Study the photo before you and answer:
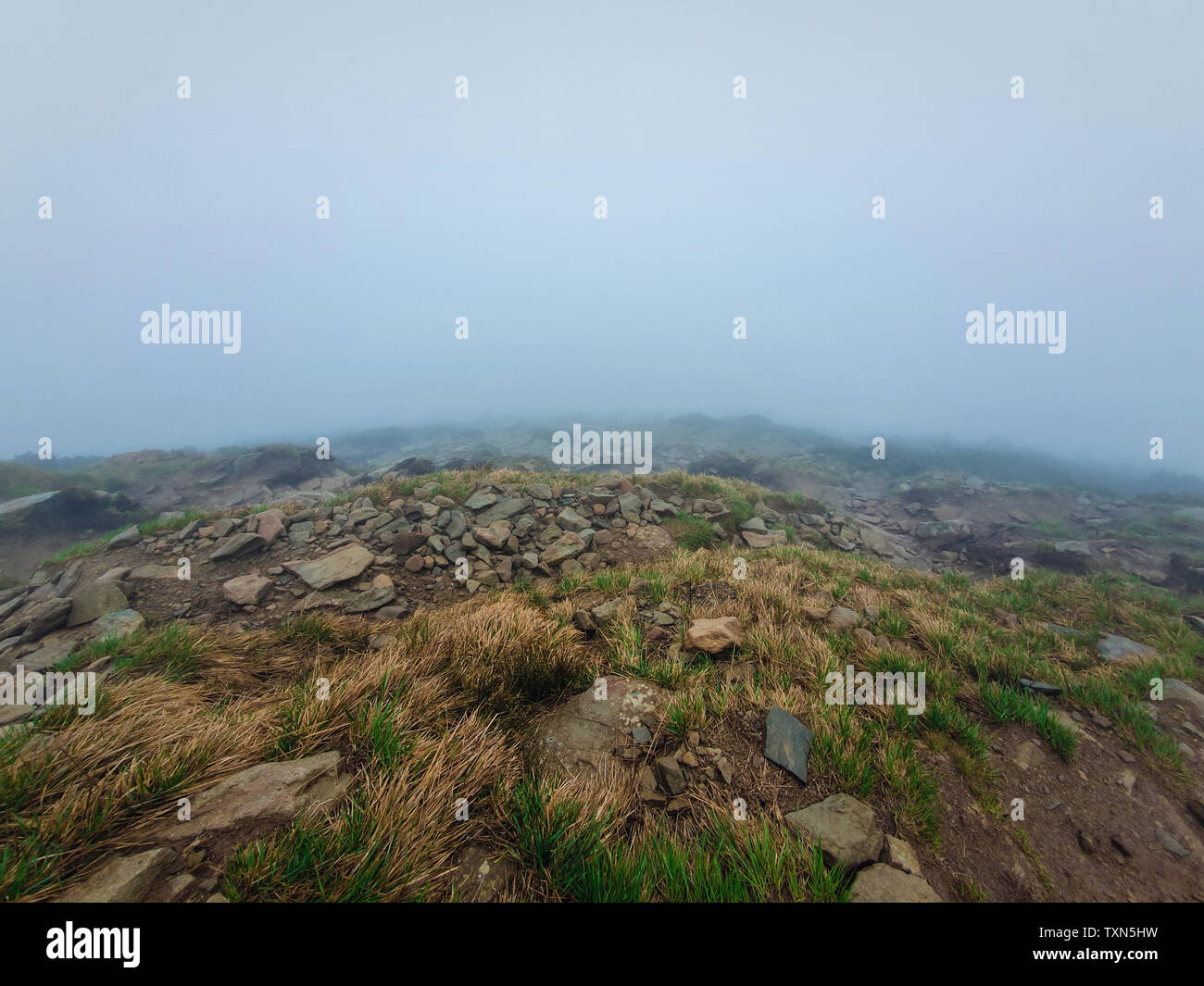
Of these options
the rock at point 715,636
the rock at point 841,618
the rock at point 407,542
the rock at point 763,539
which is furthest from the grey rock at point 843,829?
the rock at point 763,539

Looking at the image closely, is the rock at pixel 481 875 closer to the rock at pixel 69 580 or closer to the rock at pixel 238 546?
the rock at pixel 238 546

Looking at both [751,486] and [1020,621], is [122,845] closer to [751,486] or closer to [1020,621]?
[1020,621]

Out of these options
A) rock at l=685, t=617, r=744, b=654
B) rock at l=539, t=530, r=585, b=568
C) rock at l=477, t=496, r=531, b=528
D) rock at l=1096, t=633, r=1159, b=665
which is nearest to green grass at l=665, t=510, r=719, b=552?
rock at l=539, t=530, r=585, b=568

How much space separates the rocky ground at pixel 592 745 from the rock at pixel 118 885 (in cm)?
2

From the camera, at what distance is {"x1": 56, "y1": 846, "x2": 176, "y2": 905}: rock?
1863mm

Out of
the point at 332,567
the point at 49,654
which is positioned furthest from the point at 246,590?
the point at 49,654

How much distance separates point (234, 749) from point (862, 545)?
17.1 metres

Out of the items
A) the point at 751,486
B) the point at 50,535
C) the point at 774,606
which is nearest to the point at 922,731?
the point at 774,606

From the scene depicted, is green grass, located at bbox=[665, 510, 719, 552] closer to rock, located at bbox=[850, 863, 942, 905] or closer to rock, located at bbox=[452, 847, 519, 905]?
rock, located at bbox=[850, 863, 942, 905]

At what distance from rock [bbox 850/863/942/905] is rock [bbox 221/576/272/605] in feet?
27.2

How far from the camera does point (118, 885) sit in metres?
1.87

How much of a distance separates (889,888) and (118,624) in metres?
9.49

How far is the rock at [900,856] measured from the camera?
2.46 m

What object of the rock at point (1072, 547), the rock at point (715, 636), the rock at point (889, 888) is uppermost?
the rock at point (715, 636)
